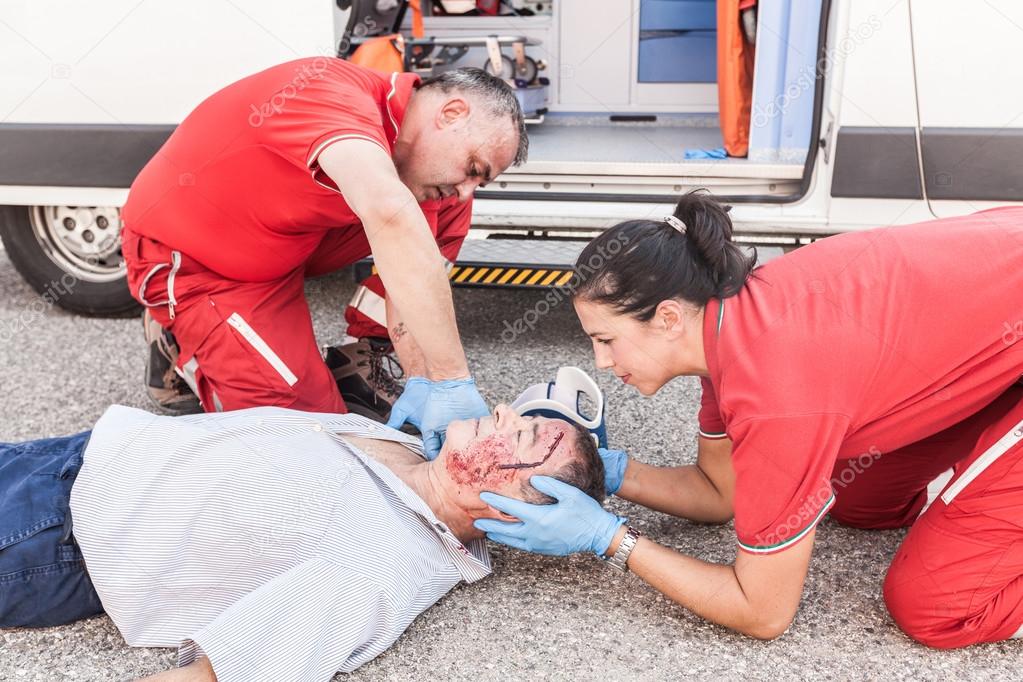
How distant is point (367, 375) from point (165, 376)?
71cm

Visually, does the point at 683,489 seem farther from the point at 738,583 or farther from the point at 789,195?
the point at 789,195

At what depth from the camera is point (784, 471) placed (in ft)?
6.24

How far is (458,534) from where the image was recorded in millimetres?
2385

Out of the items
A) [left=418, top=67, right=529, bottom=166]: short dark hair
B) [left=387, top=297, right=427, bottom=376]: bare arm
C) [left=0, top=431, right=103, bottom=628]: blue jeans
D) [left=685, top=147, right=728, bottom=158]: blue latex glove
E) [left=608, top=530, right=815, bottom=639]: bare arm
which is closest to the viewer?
[left=608, top=530, right=815, bottom=639]: bare arm

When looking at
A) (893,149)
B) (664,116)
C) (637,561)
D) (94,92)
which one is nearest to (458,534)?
(637,561)

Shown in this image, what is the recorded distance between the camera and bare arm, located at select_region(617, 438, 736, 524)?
263 centimetres

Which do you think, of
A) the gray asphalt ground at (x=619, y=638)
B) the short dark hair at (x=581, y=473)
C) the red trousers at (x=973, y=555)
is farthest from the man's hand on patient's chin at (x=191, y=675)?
the red trousers at (x=973, y=555)

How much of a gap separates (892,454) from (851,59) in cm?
149

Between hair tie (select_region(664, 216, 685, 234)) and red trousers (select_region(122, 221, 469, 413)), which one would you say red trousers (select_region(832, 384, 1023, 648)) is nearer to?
hair tie (select_region(664, 216, 685, 234))

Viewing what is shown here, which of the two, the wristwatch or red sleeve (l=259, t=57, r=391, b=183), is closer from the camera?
the wristwatch

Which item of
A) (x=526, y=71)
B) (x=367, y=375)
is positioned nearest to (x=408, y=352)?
(x=367, y=375)

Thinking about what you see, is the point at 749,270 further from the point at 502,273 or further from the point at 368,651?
the point at 502,273

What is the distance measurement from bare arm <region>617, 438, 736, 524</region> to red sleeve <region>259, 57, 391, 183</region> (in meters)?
1.11

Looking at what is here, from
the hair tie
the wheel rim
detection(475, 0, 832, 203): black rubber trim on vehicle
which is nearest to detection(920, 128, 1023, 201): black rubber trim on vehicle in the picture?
detection(475, 0, 832, 203): black rubber trim on vehicle
